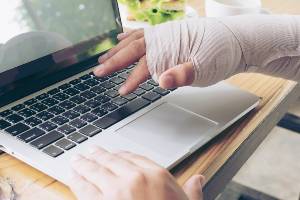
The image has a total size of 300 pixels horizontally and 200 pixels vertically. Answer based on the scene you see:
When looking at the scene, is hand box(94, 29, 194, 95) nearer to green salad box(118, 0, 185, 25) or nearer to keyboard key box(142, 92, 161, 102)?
keyboard key box(142, 92, 161, 102)

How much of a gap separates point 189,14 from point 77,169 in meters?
0.52

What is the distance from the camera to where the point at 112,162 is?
18.3 inches

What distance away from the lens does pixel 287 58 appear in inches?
25.6

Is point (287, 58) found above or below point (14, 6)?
below

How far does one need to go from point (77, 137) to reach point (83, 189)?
0.10 meters

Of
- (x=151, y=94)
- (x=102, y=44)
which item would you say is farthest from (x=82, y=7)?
(x=151, y=94)

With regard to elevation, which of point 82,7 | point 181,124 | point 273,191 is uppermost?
point 82,7

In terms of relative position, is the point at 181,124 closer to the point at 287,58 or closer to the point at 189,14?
the point at 287,58

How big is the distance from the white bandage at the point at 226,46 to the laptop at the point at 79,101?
0.17ft

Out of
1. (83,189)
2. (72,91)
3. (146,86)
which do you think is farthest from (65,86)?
(83,189)

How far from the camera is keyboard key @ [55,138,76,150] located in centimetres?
51

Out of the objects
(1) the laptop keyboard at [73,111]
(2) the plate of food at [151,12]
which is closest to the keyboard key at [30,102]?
(1) the laptop keyboard at [73,111]

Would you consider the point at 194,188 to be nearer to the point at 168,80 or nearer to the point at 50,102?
the point at 168,80

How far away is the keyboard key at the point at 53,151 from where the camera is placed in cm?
50
